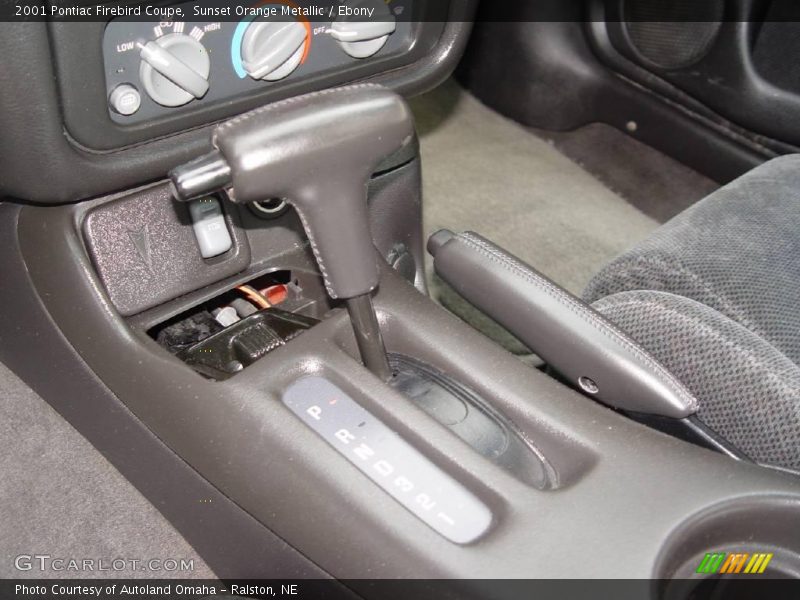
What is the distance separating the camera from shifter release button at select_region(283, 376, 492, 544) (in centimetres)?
59

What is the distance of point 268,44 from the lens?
28.0 inches

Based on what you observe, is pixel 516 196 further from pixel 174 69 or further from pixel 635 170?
pixel 174 69

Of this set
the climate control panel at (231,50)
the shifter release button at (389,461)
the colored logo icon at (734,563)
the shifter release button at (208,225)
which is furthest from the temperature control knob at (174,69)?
the colored logo icon at (734,563)

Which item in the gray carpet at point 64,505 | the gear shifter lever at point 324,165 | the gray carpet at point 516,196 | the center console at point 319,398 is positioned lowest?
the gray carpet at point 516,196

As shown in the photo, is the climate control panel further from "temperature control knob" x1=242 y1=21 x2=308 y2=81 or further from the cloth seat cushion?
the cloth seat cushion

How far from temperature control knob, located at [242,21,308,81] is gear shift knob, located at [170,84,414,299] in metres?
0.14

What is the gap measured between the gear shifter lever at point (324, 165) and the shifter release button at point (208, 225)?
200 mm

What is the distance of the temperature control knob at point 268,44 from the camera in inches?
27.7

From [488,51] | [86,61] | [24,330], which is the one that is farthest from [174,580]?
[488,51]

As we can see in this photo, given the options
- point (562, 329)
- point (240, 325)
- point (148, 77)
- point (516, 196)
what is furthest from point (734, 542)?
point (516, 196)

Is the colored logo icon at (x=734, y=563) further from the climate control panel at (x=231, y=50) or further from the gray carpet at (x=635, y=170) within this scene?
the gray carpet at (x=635, y=170)

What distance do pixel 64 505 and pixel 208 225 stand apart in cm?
38

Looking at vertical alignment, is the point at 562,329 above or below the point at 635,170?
above

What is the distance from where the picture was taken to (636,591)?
0.55 m
